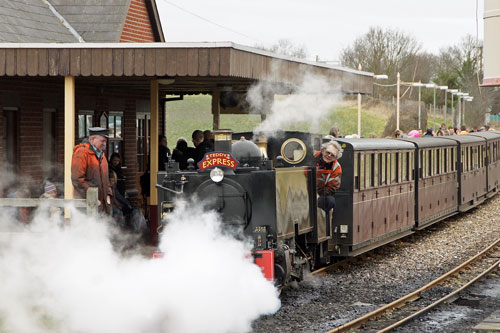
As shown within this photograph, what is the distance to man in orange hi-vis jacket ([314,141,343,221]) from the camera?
11570 millimetres

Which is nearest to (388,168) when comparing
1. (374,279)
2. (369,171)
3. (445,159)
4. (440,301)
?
(369,171)

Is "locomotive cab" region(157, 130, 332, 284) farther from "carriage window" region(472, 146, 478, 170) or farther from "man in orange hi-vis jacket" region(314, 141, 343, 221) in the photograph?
"carriage window" region(472, 146, 478, 170)

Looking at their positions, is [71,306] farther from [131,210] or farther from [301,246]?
[131,210]

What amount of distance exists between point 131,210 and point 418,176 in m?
6.32

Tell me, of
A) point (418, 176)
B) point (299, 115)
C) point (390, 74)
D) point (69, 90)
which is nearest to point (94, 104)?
point (69, 90)

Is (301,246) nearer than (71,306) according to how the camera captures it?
No

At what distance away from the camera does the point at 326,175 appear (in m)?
11.7

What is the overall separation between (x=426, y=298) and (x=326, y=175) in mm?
2155

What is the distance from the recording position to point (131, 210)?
1448 centimetres

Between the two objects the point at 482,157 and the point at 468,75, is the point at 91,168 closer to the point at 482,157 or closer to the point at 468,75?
the point at 482,157

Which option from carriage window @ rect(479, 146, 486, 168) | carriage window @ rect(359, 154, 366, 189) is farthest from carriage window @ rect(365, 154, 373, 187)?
carriage window @ rect(479, 146, 486, 168)

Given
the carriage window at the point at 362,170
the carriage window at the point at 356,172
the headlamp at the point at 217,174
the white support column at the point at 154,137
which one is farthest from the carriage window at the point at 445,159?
the headlamp at the point at 217,174

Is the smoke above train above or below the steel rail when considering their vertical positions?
above

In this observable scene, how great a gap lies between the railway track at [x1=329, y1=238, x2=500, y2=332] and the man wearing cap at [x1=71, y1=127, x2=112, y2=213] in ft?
12.5
